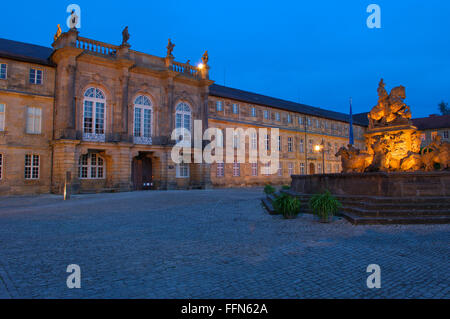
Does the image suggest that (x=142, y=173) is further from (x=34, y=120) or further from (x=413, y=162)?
(x=413, y=162)

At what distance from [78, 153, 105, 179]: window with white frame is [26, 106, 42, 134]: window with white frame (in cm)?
397

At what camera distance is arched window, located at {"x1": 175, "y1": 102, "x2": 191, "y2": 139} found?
31.1 meters

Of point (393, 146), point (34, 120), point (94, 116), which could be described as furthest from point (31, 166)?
point (393, 146)

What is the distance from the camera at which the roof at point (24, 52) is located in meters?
22.9

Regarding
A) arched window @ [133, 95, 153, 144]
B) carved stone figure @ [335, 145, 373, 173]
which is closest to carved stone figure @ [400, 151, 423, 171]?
carved stone figure @ [335, 145, 373, 173]

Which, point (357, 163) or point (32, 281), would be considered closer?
point (32, 281)

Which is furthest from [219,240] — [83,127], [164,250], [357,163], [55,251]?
[83,127]

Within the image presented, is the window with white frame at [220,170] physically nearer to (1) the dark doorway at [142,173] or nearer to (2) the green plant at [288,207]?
(1) the dark doorway at [142,173]

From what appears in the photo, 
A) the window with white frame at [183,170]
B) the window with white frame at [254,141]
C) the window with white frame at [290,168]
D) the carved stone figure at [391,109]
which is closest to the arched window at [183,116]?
the window with white frame at [183,170]

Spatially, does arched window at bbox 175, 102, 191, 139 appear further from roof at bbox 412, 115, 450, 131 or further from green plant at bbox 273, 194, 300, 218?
roof at bbox 412, 115, 450, 131

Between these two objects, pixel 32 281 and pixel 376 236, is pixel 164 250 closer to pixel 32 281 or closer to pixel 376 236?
pixel 32 281
